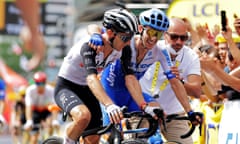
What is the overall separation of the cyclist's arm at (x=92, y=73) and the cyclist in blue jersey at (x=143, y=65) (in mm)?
210

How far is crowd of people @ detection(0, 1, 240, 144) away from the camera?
27.7 ft

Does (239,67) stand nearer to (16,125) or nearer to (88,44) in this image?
(88,44)

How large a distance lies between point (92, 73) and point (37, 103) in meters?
10.7

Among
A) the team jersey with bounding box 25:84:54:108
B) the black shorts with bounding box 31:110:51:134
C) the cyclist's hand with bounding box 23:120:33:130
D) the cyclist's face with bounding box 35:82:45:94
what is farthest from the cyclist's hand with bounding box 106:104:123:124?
the black shorts with bounding box 31:110:51:134

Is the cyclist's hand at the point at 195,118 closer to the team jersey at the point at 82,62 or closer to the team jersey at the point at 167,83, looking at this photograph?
the team jersey at the point at 82,62

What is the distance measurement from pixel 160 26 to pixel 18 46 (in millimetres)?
37068

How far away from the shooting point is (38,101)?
1886 cm

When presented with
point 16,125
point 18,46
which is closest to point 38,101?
point 16,125

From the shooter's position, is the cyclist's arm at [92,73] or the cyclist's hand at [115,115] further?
the cyclist's arm at [92,73]

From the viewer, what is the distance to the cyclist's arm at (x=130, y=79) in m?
8.67

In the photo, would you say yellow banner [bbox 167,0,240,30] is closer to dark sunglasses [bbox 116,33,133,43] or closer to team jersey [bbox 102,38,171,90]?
team jersey [bbox 102,38,171,90]

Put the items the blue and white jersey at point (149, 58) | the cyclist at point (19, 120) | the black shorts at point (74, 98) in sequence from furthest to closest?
the cyclist at point (19, 120) < the blue and white jersey at point (149, 58) < the black shorts at point (74, 98)

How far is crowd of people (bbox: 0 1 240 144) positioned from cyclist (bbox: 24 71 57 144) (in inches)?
308

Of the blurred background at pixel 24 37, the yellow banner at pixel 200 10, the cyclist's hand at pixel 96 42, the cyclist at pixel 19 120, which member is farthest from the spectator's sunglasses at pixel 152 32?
the blurred background at pixel 24 37
